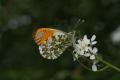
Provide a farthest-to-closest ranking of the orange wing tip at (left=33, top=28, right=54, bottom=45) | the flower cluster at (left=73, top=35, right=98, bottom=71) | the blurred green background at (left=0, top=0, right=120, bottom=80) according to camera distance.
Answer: the blurred green background at (left=0, top=0, right=120, bottom=80) < the flower cluster at (left=73, top=35, right=98, bottom=71) < the orange wing tip at (left=33, top=28, right=54, bottom=45)

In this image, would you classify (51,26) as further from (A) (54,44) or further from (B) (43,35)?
(B) (43,35)

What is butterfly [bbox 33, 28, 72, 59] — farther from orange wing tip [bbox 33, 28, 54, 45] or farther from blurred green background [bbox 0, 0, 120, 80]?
blurred green background [bbox 0, 0, 120, 80]

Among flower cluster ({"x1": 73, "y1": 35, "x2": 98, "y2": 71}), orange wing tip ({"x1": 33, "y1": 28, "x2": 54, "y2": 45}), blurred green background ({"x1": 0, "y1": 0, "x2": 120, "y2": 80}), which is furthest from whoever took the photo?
blurred green background ({"x1": 0, "y1": 0, "x2": 120, "y2": 80})

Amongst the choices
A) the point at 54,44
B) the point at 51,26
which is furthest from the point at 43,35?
the point at 51,26

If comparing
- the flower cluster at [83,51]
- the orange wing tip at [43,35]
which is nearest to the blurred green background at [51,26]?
the flower cluster at [83,51]

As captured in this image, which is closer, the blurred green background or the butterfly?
the butterfly

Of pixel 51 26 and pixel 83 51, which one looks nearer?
pixel 83 51

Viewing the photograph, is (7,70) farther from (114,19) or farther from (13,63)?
(114,19)

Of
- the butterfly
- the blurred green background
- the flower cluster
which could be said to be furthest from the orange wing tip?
the blurred green background
